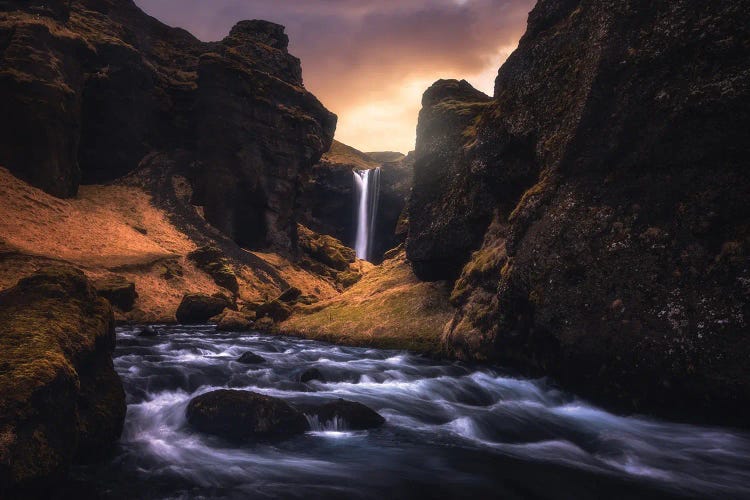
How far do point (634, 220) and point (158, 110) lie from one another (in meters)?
71.1

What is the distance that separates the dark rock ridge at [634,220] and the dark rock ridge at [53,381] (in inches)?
425

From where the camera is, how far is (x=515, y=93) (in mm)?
19047

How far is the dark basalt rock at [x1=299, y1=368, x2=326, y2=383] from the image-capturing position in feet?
46.1

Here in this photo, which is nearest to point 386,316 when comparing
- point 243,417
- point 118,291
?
point 243,417

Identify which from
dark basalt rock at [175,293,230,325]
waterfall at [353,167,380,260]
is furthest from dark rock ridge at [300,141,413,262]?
dark basalt rock at [175,293,230,325]

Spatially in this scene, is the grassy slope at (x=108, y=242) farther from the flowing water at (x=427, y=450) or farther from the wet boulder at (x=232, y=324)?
the flowing water at (x=427, y=450)

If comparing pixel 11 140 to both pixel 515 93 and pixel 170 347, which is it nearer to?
pixel 170 347

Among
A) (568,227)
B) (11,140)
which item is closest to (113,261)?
(11,140)

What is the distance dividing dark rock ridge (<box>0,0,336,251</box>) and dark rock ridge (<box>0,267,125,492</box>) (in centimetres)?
4548

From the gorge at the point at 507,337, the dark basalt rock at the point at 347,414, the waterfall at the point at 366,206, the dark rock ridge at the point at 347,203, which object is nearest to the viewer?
the gorge at the point at 507,337

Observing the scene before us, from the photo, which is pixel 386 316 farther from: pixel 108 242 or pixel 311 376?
pixel 108 242

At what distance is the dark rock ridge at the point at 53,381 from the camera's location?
5027 mm

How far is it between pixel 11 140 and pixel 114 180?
14.8m

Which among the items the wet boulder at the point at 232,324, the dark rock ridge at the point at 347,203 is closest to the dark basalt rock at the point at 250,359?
the wet boulder at the point at 232,324
